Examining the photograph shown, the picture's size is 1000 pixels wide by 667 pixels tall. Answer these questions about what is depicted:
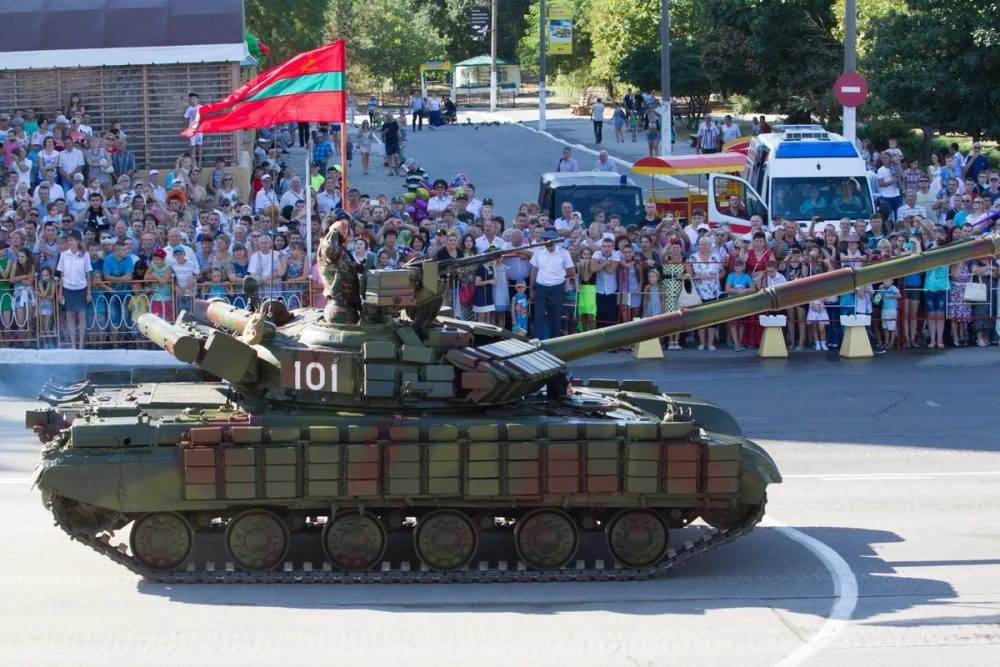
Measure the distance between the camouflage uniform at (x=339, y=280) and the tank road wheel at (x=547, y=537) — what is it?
2.48 metres

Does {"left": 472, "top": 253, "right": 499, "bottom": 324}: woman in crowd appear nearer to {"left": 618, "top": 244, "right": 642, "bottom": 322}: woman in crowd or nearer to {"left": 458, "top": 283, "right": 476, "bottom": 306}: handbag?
{"left": 458, "top": 283, "right": 476, "bottom": 306}: handbag

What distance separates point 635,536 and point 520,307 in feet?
31.1

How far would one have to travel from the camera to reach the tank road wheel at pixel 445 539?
1316 centimetres

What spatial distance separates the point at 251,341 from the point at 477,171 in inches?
1125

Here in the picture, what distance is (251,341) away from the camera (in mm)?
13391

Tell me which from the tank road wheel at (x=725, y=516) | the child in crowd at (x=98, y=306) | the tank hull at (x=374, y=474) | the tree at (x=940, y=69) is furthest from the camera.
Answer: the tree at (x=940, y=69)

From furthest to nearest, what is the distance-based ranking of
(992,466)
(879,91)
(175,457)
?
(879,91), (992,466), (175,457)

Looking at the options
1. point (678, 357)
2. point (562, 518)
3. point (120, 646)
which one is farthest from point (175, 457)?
point (678, 357)

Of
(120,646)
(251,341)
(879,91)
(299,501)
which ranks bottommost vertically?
(120,646)

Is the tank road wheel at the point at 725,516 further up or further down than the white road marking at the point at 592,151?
further down

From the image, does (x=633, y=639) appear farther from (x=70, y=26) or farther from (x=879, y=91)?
(x=879, y=91)

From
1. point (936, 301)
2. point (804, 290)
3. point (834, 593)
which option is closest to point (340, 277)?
point (804, 290)

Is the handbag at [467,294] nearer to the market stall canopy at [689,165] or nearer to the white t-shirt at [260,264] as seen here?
the white t-shirt at [260,264]

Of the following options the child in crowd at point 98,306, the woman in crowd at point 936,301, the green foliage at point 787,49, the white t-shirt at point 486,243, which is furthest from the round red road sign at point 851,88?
the child in crowd at point 98,306
